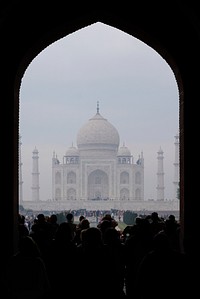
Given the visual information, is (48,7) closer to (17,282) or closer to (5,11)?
(5,11)

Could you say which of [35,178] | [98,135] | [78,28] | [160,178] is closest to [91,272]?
[78,28]

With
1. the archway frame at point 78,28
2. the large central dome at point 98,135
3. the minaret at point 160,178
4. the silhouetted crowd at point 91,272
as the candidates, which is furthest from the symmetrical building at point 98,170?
the silhouetted crowd at point 91,272

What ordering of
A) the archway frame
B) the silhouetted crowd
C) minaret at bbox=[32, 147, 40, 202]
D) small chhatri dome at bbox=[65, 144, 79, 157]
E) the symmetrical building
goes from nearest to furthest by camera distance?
the silhouetted crowd
the archway frame
the symmetrical building
small chhatri dome at bbox=[65, 144, 79, 157]
minaret at bbox=[32, 147, 40, 202]

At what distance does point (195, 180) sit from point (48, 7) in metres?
2.40

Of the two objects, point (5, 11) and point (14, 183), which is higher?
point (5, 11)

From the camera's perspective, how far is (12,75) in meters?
7.14

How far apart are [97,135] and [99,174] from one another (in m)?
5.06

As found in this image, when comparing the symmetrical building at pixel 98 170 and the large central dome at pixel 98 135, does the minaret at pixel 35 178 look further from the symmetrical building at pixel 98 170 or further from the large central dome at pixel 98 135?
the large central dome at pixel 98 135

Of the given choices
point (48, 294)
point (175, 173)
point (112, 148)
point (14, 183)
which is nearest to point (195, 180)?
point (14, 183)

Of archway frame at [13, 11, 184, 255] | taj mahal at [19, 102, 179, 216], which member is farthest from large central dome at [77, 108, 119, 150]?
archway frame at [13, 11, 184, 255]

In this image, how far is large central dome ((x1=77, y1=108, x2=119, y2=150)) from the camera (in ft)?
205

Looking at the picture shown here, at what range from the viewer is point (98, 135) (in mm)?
62500

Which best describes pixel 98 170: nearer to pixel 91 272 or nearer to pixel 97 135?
pixel 97 135

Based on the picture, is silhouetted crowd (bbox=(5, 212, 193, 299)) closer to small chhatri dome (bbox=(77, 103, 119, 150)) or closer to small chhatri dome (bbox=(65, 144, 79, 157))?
small chhatri dome (bbox=(77, 103, 119, 150))
